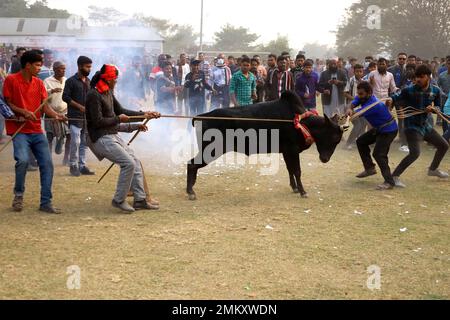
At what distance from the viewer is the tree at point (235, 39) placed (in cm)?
5750

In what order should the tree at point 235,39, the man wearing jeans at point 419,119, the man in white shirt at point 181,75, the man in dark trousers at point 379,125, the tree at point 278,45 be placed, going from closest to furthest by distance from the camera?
the man in dark trousers at point 379,125
the man wearing jeans at point 419,119
the man in white shirt at point 181,75
the tree at point 278,45
the tree at point 235,39

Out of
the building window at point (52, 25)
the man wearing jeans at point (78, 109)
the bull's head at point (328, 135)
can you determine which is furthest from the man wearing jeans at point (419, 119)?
the building window at point (52, 25)

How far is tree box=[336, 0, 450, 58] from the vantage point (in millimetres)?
39531

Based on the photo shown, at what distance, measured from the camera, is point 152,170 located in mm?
9344

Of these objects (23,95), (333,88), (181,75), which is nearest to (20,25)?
(181,75)

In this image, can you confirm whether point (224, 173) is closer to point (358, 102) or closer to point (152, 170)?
point (152, 170)

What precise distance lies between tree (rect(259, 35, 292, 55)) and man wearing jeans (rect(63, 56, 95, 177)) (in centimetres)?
3910

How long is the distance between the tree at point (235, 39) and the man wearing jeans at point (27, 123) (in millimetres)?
51678

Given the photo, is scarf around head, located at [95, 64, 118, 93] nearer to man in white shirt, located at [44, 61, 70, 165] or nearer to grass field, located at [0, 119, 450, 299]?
grass field, located at [0, 119, 450, 299]

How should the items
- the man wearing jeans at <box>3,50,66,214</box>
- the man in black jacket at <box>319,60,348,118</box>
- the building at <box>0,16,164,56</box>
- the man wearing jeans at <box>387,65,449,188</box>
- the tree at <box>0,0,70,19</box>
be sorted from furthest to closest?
the tree at <box>0,0,70,19</box>
the building at <box>0,16,164,56</box>
the man in black jacket at <box>319,60,348,118</box>
the man wearing jeans at <box>387,65,449,188</box>
the man wearing jeans at <box>3,50,66,214</box>

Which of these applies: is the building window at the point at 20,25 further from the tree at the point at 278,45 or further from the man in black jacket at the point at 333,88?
the man in black jacket at the point at 333,88

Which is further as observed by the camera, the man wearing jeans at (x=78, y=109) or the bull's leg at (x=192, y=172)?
the man wearing jeans at (x=78, y=109)

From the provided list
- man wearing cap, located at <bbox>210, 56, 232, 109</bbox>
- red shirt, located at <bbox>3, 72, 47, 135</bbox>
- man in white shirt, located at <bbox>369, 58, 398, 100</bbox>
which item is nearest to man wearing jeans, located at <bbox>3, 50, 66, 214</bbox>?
red shirt, located at <bbox>3, 72, 47, 135</bbox>


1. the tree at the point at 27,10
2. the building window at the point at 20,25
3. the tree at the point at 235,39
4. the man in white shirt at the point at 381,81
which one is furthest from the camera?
the tree at the point at 235,39
